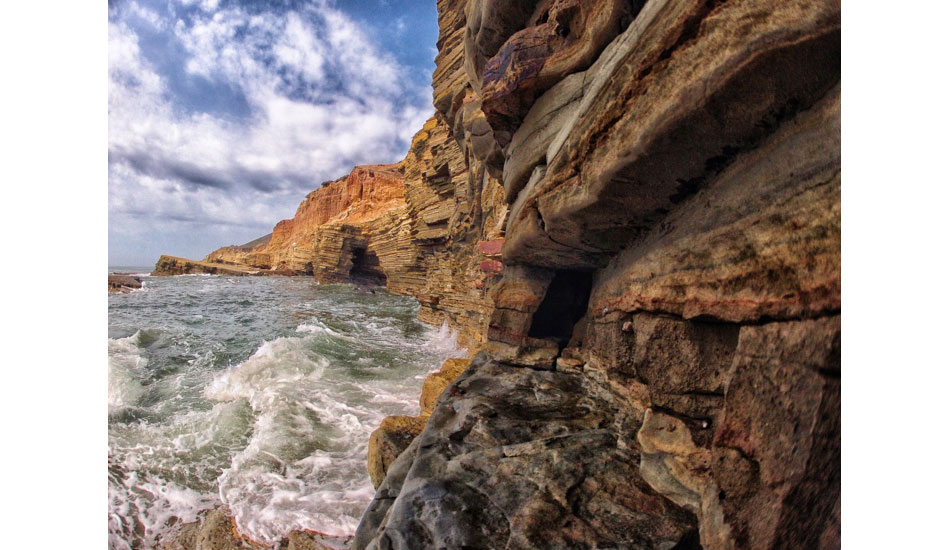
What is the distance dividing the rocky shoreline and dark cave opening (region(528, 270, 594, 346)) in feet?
0.92

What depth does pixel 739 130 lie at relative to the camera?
207cm

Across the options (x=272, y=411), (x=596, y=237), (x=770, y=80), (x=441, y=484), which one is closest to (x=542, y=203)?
(x=596, y=237)

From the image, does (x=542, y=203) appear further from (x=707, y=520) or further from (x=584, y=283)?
(x=707, y=520)

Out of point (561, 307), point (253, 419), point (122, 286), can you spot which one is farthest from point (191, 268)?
point (561, 307)

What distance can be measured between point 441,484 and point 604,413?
A: 166cm

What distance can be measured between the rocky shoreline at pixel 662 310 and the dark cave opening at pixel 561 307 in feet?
0.92

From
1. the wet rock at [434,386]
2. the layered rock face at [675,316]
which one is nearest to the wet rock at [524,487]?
the layered rock face at [675,316]

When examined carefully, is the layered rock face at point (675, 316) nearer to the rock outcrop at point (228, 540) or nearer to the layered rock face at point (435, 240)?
the rock outcrop at point (228, 540)

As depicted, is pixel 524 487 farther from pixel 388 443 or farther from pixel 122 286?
pixel 122 286

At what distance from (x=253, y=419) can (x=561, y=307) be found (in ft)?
19.2

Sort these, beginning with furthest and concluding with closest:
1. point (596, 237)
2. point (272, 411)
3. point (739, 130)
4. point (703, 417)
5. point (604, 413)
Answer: point (272, 411), point (596, 237), point (604, 413), point (703, 417), point (739, 130)

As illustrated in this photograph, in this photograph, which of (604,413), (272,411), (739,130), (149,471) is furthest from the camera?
(272,411)

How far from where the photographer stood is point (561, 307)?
16.4ft

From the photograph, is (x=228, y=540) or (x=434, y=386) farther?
(x=434, y=386)
